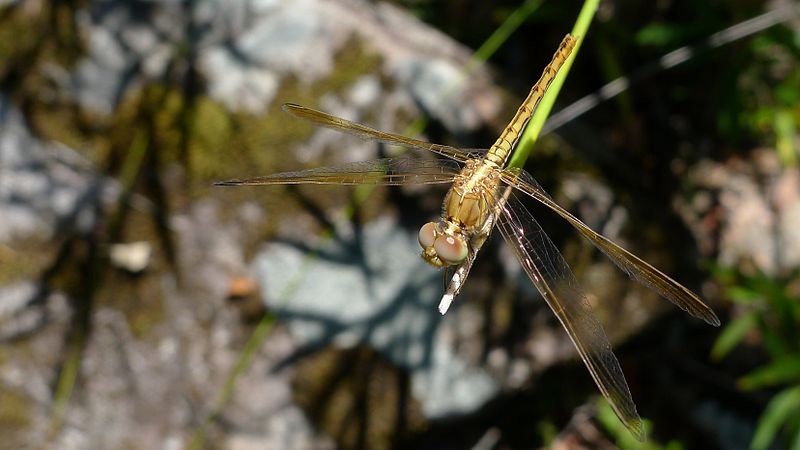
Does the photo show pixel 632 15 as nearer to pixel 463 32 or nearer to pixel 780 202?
pixel 463 32

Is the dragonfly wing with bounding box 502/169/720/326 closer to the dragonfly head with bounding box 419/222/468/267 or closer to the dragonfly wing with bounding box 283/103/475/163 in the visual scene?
the dragonfly head with bounding box 419/222/468/267

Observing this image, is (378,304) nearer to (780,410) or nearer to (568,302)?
(568,302)

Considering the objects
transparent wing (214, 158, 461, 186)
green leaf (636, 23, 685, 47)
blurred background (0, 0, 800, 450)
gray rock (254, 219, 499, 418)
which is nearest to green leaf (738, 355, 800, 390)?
blurred background (0, 0, 800, 450)

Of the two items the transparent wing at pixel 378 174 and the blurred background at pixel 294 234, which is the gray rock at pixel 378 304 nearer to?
the blurred background at pixel 294 234

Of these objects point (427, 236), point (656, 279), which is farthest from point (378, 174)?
point (656, 279)

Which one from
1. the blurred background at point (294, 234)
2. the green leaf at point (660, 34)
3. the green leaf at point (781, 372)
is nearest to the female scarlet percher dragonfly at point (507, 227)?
the blurred background at point (294, 234)

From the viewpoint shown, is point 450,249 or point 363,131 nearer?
point 450,249
